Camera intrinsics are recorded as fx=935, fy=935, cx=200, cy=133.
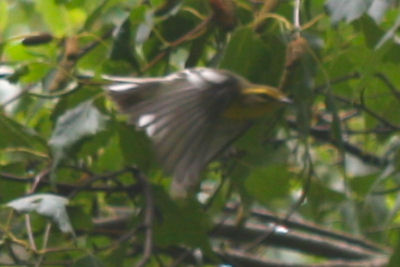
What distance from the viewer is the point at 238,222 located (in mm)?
2398

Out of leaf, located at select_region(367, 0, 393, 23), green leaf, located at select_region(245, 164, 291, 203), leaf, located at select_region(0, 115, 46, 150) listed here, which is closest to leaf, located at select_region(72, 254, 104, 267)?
leaf, located at select_region(0, 115, 46, 150)

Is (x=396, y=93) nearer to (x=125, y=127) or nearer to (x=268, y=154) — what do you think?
(x=268, y=154)

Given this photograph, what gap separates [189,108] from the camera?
1604mm

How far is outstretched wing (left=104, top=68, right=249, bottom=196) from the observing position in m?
1.58

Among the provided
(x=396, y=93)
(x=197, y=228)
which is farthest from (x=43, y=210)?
(x=396, y=93)

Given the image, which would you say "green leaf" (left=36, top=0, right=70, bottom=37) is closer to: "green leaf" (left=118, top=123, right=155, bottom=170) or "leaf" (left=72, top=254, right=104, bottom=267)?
"green leaf" (left=118, top=123, right=155, bottom=170)

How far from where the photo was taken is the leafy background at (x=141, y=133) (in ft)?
5.63

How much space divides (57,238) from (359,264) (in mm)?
794

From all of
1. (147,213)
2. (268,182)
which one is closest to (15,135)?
(147,213)

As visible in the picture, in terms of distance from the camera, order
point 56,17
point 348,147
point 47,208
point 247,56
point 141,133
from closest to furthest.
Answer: point 47,208, point 247,56, point 141,133, point 56,17, point 348,147

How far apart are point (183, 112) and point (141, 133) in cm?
25

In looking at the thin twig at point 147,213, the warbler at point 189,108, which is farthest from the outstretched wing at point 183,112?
the thin twig at point 147,213

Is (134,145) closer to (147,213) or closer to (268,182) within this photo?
(147,213)

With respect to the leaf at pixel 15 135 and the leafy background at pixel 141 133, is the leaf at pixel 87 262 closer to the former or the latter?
the leafy background at pixel 141 133
